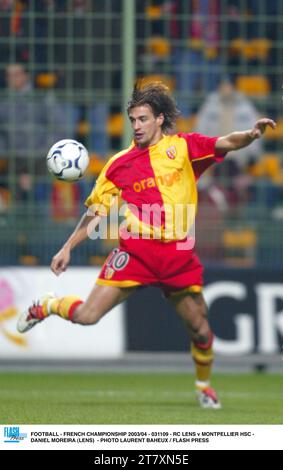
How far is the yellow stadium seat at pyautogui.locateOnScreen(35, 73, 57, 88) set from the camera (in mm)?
16969

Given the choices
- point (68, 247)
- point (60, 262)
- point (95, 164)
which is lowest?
point (60, 262)

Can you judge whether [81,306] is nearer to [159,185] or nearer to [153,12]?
[159,185]

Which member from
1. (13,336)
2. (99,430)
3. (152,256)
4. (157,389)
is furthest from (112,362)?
(99,430)

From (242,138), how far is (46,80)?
682 cm

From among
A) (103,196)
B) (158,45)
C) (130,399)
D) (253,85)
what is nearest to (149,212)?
(103,196)

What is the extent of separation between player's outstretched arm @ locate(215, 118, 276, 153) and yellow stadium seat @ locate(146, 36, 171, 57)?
6245 millimetres

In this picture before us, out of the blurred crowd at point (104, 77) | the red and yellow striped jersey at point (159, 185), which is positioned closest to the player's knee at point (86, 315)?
the red and yellow striped jersey at point (159, 185)

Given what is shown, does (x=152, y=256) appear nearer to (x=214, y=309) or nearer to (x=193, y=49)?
(x=214, y=309)

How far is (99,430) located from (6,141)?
8328mm

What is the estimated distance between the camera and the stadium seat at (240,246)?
15.9 m

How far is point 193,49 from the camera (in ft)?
56.4

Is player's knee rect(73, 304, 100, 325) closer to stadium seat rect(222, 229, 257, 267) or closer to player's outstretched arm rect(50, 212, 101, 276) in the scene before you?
player's outstretched arm rect(50, 212, 101, 276)

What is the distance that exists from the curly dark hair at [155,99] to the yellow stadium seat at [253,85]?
6.21 meters

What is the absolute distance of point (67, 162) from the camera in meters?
10.8
